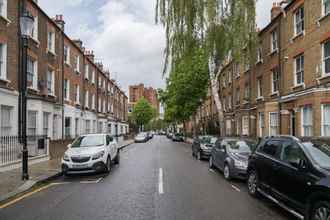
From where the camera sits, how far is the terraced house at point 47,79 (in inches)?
604

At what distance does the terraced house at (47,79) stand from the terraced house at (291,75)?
13644mm

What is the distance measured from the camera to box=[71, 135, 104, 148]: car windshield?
527 inches

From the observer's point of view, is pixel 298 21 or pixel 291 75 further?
pixel 291 75

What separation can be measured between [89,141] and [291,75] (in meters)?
12.5

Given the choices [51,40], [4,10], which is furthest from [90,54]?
[4,10]

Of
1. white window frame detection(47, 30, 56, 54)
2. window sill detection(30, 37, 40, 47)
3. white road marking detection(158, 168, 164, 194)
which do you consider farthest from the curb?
white window frame detection(47, 30, 56, 54)

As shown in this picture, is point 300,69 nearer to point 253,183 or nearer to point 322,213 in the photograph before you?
point 253,183

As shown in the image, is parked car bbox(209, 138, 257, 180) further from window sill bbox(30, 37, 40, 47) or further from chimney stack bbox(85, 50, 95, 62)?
chimney stack bbox(85, 50, 95, 62)

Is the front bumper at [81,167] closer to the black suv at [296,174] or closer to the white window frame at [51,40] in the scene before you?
the black suv at [296,174]

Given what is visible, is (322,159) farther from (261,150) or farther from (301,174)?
(261,150)

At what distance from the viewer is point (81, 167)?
11.7 metres

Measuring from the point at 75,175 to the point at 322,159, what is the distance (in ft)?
30.9

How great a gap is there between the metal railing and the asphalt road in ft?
12.2

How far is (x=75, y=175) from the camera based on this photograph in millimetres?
12305
